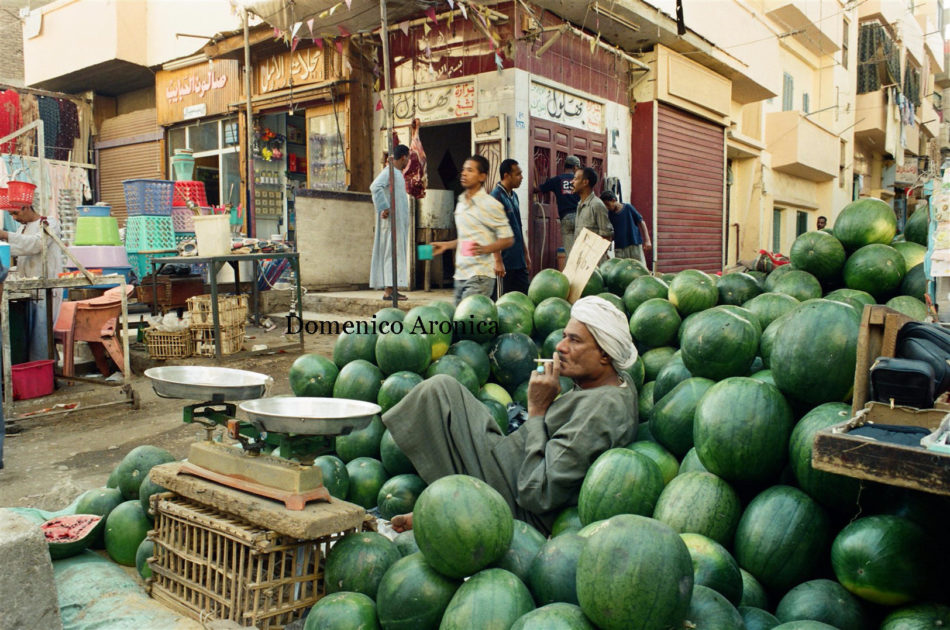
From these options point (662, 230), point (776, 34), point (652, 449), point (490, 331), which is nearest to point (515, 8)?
point (662, 230)

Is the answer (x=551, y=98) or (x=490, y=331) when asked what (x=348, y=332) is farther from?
(x=551, y=98)

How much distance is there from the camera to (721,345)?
3.25 meters

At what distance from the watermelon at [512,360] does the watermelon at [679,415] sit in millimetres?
1109

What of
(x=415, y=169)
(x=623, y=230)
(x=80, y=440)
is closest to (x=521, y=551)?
(x=80, y=440)

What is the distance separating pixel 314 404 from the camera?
8.80 feet

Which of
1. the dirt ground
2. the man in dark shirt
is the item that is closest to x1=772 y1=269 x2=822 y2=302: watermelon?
the dirt ground

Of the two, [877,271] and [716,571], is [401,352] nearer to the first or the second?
[716,571]

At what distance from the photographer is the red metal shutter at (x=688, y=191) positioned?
13.7m

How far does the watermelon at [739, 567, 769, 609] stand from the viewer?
2.26 metres

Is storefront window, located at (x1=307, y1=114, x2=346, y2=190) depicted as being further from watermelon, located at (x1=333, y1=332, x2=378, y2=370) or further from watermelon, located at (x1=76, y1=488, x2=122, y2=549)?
watermelon, located at (x1=76, y1=488, x2=122, y2=549)

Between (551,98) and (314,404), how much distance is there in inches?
355

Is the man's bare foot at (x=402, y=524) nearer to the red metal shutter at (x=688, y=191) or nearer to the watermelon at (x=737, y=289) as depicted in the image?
the watermelon at (x=737, y=289)

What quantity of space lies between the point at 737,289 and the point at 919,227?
1226 millimetres

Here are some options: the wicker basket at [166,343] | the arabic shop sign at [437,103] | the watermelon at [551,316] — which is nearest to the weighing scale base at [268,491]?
the watermelon at [551,316]
